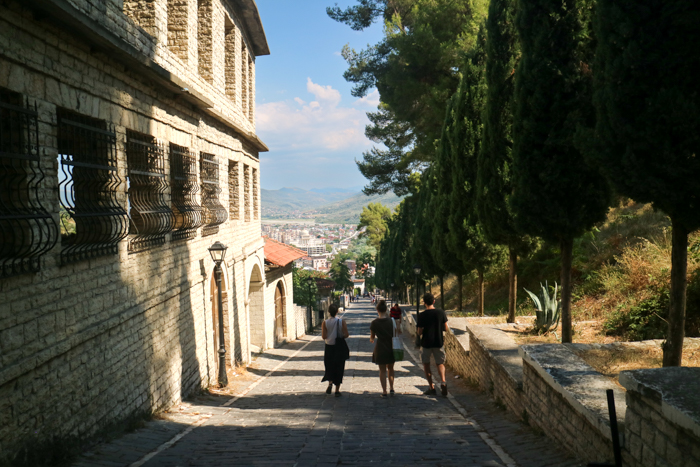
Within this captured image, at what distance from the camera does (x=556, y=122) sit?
7.18 m

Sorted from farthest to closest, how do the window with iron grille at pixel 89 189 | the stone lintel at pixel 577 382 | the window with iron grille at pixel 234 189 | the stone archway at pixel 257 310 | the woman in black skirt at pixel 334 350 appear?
the stone archway at pixel 257 310 < the window with iron grille at pixel 234 189 < the woman in black skirt at pixel 334 350 < the window with iron grille at pixel 89 189 < the stone lintel at pixel 577 382

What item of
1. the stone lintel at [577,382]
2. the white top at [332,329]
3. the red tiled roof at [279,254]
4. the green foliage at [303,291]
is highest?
the red tiled roof at [279,254]

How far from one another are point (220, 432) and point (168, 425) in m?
0.96

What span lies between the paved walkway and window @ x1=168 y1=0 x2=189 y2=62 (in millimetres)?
6280

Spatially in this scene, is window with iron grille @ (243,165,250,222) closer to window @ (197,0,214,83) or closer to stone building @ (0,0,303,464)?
stone building @ (0,0,303,464)

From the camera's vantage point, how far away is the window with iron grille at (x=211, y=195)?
10.6 meters

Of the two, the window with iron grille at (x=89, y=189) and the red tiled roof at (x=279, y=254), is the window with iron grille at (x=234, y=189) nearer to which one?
the red tiled roof at (x=279, y=254)

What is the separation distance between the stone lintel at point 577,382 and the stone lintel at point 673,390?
19.2 inches

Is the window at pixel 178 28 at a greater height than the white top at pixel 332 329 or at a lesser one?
greater

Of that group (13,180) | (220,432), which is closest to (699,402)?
(220,432)

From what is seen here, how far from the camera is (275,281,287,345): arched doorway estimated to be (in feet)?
69.7

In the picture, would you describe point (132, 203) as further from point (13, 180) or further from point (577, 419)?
point (577, 419)

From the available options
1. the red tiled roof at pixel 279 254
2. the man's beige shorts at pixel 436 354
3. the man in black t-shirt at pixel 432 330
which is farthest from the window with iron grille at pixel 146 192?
the red tiled roof at pixel 279 254

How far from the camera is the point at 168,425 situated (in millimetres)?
6645
